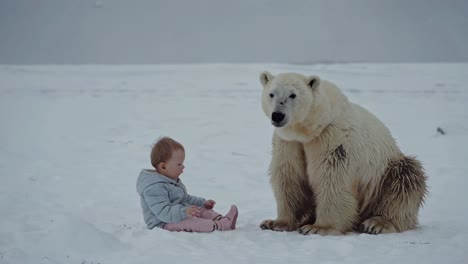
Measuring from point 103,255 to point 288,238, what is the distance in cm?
154

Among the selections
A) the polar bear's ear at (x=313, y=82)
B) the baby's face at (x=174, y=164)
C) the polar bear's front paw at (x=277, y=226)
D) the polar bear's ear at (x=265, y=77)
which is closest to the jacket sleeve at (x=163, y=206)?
the baby's face at (x=174, y=164)

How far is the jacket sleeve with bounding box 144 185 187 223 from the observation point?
Result: 449cm

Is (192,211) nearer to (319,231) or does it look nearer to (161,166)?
(161,166)

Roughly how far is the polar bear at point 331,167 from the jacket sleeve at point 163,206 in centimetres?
83

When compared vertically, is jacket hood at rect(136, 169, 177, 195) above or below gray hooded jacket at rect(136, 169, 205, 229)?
above

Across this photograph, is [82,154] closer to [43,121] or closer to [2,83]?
[43,121]

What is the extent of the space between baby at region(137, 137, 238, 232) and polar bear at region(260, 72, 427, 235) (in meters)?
0.54

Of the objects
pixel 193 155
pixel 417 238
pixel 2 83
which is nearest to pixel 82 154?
pixel 193 155

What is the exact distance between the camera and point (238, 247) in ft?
12.9

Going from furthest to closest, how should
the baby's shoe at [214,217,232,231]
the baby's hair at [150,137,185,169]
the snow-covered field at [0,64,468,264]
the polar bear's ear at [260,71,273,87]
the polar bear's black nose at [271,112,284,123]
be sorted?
the polar bear's ear at [260,71,273,87] < the baby's hair at [150,137,185,169] < the baby's shoe at [214,217,232,231] < the polar bear's black nose at [271,112,284,123] < the snow-covered field at [0,64,468,264]

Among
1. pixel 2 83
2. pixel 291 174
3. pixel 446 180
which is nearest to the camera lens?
pixel 291 174

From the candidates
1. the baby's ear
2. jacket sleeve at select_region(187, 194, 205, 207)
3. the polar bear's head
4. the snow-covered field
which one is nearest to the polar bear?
the polar bear's head

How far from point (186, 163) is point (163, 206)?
431 cm

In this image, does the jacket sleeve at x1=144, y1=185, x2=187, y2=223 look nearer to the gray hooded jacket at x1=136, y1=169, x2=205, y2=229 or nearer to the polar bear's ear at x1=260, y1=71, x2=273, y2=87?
the gray hooded jacket at x1=136, y1=169, x2=205, y2=229
